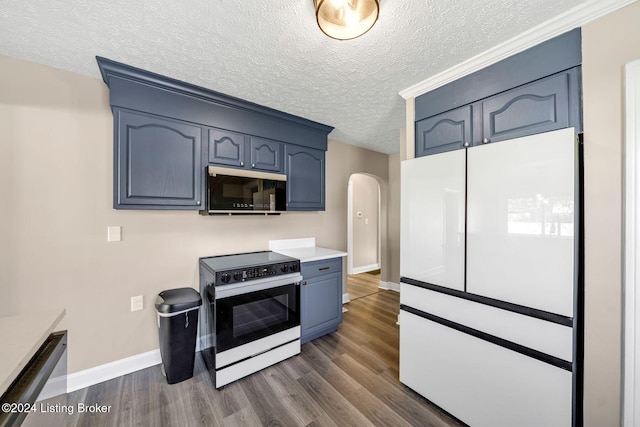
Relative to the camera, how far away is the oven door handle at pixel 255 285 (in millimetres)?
1954

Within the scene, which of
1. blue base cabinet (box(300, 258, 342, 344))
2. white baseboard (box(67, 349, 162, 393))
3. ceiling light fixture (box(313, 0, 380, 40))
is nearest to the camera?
ceiling light fixture (box(313, 0, 380, 40))

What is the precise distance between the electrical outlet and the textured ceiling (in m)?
1.87

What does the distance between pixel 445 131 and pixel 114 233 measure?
284 centimetres

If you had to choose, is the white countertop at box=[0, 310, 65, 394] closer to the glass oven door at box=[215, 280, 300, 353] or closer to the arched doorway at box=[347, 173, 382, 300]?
the glass oven door at box=[215, 280, 300, 353]

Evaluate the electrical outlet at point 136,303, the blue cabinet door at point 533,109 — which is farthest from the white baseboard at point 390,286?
the electrical outlet at point 136,303

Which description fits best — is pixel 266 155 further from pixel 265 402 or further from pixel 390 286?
pixel 390 286

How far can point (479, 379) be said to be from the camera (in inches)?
60.8

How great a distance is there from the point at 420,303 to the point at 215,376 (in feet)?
5.55

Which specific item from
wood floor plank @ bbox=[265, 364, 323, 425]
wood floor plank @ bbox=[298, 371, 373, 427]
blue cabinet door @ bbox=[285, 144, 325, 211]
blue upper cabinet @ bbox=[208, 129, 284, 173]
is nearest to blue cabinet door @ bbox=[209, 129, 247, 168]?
blue upper cabinet @ bbox=[208, 129, 284, 173]

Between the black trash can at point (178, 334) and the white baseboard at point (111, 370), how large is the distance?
0.80ft

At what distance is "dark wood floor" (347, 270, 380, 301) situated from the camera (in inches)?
164

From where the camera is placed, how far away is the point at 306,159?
3.03 m

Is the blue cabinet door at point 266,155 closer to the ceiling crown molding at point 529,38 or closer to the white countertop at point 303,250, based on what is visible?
the white countertop at point 303,250

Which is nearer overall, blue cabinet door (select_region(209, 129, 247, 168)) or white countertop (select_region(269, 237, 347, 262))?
blue cabinet door (select_region(209, 129, 247, 168))
